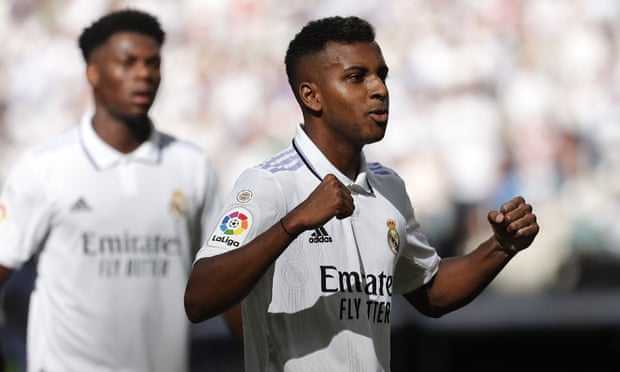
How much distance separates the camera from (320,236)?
12.6 ft

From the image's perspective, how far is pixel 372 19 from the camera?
13766mm

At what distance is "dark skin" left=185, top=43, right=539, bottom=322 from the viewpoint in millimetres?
3406

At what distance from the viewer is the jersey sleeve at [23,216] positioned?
5.76 metres

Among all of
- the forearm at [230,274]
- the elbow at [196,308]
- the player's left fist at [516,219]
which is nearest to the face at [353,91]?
the player's left fist at [516,219]

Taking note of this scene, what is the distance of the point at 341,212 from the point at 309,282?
A: 18.5 inches

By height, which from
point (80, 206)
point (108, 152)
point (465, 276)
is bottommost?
point (465, 276)

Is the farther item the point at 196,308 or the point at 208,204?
the point at 208,204

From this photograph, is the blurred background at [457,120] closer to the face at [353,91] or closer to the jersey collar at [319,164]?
the jersey collar at [319,164]

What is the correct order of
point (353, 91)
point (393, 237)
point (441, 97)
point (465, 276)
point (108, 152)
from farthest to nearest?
1. point (441, 97)
2. point (108, 152)
3. point (465, 276)
4. point (393, 237)
5. point (353, 91)

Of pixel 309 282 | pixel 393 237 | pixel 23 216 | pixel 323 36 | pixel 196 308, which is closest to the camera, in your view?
pixel 196 308

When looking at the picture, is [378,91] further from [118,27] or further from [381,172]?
[118,27]

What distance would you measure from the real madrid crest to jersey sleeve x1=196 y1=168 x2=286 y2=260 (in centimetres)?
52

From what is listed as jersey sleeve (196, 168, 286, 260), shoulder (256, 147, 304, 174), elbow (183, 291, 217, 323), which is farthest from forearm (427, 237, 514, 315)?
elbow (183, 291, 217, 323)

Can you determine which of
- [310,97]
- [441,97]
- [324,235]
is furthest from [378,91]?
[441,97]
